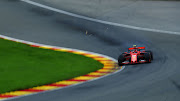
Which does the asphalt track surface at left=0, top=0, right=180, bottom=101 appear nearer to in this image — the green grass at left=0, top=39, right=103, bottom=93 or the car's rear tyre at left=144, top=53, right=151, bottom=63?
the car's rear tyre at left=144, top=53, right=151, bottom=63

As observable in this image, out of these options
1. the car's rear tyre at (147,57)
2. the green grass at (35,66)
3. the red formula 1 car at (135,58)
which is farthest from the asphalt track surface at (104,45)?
the green grass at (35,66)

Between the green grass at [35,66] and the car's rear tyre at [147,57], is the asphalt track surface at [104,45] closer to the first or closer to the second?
the car's rear tyre at [147,57]

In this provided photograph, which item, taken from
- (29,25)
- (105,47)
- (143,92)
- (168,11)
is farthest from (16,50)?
(168,11)

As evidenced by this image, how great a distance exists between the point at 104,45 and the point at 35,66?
21.4 ft

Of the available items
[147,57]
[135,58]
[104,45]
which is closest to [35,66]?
[135,58]

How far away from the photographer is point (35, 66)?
16.1 meters

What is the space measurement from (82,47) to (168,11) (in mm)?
10469

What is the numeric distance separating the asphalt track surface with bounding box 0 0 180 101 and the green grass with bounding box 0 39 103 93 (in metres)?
1.60

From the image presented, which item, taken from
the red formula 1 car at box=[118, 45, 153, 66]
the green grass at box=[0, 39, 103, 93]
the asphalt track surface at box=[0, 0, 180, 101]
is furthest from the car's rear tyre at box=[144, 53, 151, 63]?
the green grass at box=[0, 39, 103, 93]

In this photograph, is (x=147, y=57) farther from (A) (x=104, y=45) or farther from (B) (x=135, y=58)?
(A) (x=104, y=45)

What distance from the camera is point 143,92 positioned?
1052 centimetres

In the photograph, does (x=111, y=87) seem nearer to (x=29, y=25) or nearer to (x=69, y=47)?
(x=69, y=47)

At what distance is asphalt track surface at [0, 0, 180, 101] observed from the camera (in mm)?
10609

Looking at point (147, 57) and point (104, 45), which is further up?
point (104, 45)
